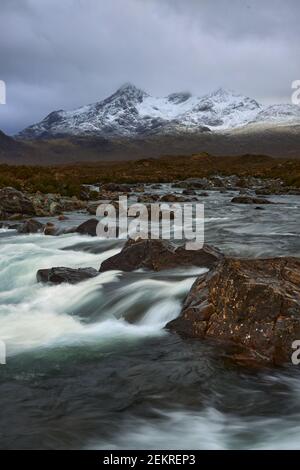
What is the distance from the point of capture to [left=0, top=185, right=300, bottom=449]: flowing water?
6133mm

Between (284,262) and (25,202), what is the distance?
18830 mm

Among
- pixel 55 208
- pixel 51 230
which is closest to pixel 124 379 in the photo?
pixel 51 230

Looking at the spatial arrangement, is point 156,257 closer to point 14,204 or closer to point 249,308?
point 249,308

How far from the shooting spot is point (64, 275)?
40.9ft

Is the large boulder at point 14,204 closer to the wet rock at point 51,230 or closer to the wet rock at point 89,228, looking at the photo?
the wet rock at point 51,230

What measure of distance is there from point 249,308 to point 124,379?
231cm

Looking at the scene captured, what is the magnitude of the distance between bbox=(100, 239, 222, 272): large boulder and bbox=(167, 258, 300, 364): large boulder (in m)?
2.97

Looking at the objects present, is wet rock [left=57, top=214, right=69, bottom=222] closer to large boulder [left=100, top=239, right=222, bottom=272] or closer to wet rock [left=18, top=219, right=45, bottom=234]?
wet rock [left=18, top=219, right=45, bottom=234]

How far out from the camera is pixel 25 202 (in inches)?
1042

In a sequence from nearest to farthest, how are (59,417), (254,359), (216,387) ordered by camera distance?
(59,417)
(216,387)
(254,359)

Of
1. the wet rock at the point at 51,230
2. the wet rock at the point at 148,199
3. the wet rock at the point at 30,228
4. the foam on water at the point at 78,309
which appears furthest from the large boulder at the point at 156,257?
the wet rock at the point at 148,199

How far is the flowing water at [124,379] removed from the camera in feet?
20.1

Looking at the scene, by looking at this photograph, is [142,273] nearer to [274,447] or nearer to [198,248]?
[198,248]

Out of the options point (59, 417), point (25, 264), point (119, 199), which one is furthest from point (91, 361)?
point (119, 199)
